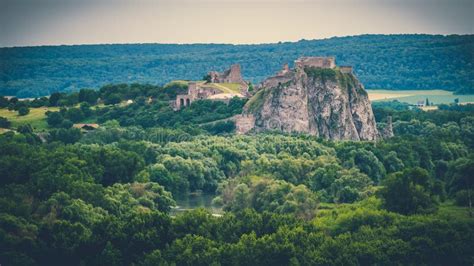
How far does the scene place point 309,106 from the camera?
382ft

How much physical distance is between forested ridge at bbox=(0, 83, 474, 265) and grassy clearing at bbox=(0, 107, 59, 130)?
20.7 ft

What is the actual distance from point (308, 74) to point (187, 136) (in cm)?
1273

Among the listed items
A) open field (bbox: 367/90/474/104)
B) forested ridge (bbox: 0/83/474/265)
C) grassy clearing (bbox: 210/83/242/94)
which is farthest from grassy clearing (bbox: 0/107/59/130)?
open field (bbox: 367/90/474/104)

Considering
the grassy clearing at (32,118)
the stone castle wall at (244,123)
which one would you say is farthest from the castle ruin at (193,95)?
the grassy clearing at (32,118)

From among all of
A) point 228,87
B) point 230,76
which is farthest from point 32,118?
point 230,76

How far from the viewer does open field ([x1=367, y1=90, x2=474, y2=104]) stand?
174375 millimetres

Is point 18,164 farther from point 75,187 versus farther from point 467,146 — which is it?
point 467,146

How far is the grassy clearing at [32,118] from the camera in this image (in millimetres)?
121544

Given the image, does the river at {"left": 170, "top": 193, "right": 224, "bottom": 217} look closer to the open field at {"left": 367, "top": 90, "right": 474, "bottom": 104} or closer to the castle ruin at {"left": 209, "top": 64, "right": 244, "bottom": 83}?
the castle ruin at {"left": 209, "top": 64, "right": 244, "bottom": 83}

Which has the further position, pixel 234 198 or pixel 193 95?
pixel 193 95

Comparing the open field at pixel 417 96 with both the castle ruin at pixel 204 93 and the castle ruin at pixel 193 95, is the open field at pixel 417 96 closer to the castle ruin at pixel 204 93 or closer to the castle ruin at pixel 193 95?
the castle ruin at pixel 204 93

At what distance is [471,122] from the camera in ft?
398

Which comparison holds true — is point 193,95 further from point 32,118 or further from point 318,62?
point 32,118

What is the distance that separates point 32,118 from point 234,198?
167 feet
